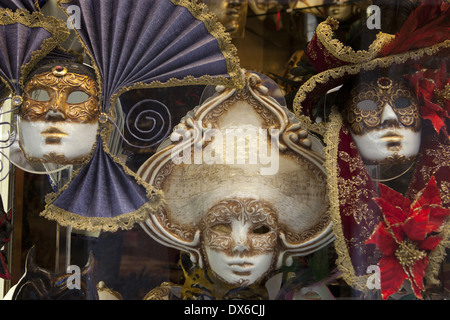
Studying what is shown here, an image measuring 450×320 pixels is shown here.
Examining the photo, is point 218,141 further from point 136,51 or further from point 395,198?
point 395,198

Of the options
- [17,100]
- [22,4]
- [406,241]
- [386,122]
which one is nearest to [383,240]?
[406,241]

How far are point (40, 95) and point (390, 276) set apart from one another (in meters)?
0.97

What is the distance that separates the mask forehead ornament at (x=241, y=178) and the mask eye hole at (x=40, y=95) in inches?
11.6

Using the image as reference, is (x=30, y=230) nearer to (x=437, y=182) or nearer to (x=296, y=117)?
(x=296, y=117)

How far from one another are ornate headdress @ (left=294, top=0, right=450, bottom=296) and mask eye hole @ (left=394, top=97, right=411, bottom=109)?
0.08 meters

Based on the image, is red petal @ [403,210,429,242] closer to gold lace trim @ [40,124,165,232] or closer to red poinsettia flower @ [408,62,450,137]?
red poinsettia flower @ [408,62,450,137]

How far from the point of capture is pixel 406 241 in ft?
4.68

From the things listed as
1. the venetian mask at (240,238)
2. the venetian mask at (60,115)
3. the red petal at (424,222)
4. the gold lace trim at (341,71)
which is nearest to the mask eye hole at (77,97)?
the venetian mask at (60,115)

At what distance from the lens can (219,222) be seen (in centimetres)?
146

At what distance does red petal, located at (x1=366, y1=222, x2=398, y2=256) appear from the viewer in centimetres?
143

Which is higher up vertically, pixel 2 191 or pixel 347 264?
pixel 2 191

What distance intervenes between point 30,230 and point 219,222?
20.2 inches
